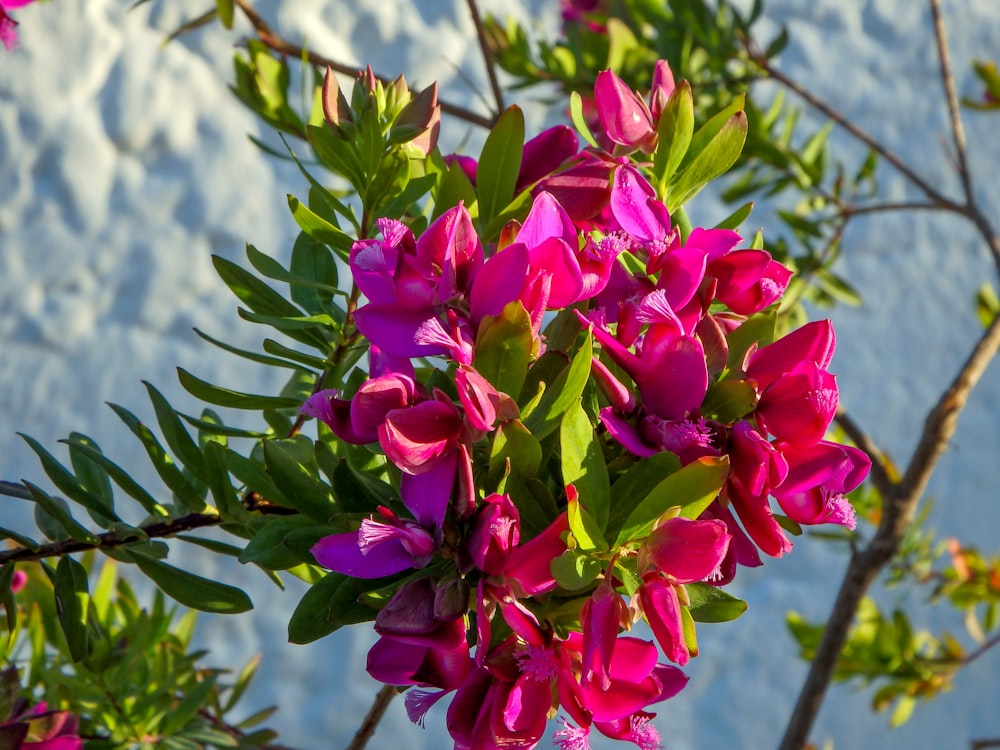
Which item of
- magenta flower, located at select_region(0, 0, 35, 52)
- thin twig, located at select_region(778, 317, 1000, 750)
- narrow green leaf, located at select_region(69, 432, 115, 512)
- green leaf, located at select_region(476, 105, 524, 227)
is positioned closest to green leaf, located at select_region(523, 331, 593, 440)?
green leaf, located at select_region(476, 105, 524, 227)

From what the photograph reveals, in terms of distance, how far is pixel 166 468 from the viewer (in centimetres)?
44

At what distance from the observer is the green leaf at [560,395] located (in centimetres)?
32

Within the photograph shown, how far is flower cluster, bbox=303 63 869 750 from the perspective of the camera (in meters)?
0.32

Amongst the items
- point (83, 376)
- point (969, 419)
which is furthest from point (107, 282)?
point (969, 419)

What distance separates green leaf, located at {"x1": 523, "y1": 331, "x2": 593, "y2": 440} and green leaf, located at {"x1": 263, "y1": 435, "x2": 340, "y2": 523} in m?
0.08

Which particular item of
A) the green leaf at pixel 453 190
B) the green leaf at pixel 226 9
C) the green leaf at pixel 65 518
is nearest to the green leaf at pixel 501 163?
the green leaf at pixel 453 190

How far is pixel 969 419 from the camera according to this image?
2.48 m

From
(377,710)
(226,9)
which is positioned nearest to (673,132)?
(377,710)

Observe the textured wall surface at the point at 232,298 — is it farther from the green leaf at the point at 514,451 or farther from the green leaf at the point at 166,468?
the green leaf at the point at 514,451

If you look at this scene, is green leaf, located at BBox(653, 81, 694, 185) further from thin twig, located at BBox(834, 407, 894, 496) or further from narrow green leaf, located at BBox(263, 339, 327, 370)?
thin twig, located at BBox(834, 407, 894, 496)

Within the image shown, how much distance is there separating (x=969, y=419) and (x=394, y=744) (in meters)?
1.53

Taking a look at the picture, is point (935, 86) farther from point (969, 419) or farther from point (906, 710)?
point (906, 710)

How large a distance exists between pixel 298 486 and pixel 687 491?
0.14m

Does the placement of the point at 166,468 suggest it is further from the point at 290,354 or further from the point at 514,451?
the point at 514,451
